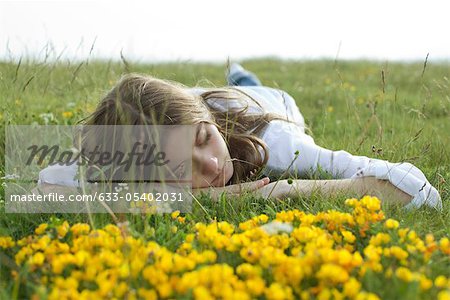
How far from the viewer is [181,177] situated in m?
3.49

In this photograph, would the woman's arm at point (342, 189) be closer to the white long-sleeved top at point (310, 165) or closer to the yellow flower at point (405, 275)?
the white long-sleeved top at point (310, 165)

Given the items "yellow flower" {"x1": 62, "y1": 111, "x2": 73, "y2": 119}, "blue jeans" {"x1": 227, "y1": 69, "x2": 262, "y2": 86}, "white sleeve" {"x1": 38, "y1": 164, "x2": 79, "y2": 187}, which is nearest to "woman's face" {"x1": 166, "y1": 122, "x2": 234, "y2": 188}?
"white sleeve" {"x1": 38, "y1": 164, "x2": 79, "y2": 187}

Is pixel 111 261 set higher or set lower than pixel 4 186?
higher

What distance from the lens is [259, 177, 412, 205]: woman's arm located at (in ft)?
11.0

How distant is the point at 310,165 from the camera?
4.00m

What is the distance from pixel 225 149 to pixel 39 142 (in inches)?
66.0

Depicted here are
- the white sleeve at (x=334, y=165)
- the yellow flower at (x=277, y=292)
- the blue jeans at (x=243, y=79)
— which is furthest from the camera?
the blue jeans at (x=243, y=79)

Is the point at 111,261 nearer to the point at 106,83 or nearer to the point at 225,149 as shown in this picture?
the point at 225,149

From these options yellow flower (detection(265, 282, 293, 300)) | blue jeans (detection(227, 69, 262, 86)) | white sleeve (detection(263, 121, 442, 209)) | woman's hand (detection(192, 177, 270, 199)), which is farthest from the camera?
blue jeans (detection(227, 69, 262, 86))

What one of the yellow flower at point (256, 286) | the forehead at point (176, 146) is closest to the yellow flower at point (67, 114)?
the forehead at point (176, 146)

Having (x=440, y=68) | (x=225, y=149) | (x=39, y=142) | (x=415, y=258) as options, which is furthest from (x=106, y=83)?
(x=440, y=68)

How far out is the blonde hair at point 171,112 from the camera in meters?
3.62

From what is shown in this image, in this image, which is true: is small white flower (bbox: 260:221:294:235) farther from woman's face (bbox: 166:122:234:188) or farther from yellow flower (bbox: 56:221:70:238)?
woman's face (bbox: 166:122:234:188)

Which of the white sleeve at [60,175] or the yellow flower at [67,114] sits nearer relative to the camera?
the white sleeve at [60,175]
